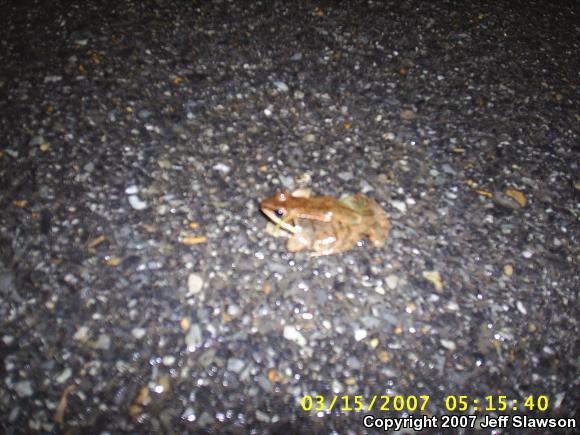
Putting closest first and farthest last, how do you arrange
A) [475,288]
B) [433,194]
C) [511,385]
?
[511,385] < [475,288] < [433,194]

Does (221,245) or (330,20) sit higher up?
(330,20)

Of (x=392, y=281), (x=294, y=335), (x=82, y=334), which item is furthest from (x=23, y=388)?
(x=392, y=281)

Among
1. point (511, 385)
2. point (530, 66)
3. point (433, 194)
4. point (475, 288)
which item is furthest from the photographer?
point (530, 66)

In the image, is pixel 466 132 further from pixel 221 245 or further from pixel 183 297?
pixel 183 297

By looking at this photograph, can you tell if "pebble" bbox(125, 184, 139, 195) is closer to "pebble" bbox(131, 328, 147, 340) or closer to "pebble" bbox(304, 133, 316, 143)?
"pebble" bbox(131, 328, 147, 340)

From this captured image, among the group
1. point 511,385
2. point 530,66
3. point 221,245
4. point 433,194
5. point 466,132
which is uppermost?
point 530,66

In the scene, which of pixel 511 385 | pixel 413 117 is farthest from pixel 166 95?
pixel 511 385

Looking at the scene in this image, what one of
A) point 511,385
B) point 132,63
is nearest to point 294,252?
point 511,385

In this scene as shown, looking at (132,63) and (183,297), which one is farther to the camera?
(132,63)
